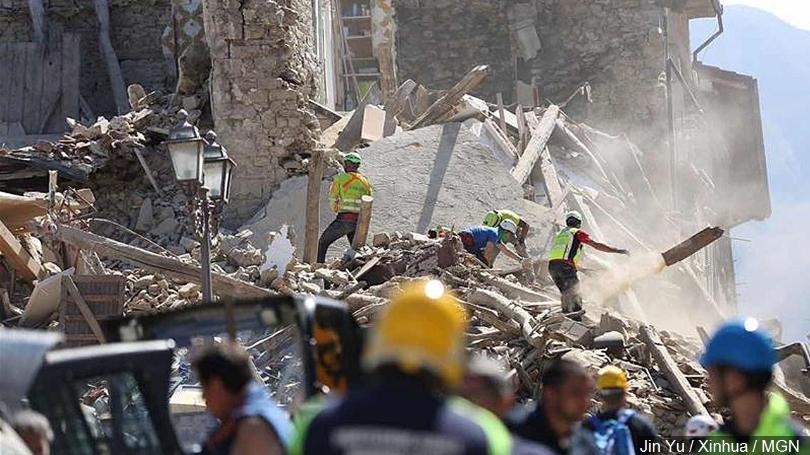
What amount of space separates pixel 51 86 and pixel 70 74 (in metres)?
0.39

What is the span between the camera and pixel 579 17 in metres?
26.2

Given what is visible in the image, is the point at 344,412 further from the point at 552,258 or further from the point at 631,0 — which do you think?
the point at 631,0

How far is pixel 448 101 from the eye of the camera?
→ 1995 cm

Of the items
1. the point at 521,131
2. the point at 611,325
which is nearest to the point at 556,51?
the point at 521,131

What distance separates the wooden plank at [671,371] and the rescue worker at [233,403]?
6714 millimetres

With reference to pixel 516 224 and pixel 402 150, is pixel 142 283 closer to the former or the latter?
pixel 516 224

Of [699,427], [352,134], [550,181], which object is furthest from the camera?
[550,181]

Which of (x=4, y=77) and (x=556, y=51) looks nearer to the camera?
(x=4, y=77)

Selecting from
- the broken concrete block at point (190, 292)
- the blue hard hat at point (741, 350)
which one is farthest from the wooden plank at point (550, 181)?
the blue hard hat at point (741, 350)

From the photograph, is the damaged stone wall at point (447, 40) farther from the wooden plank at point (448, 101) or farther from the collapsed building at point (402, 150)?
the wooden plank at point (448, 101)

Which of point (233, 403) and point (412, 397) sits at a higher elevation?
point (412, 397)

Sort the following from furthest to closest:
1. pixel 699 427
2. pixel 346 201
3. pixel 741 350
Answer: pixel 346 201 → pixel 699 427 → pixel 741 350

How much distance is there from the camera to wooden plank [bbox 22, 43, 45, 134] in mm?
23617

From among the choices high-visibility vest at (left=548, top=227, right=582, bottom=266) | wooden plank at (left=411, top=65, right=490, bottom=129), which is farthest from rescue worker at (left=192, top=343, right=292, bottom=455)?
wooden plank at (left=411, top=65, right=490, bottom=129)
